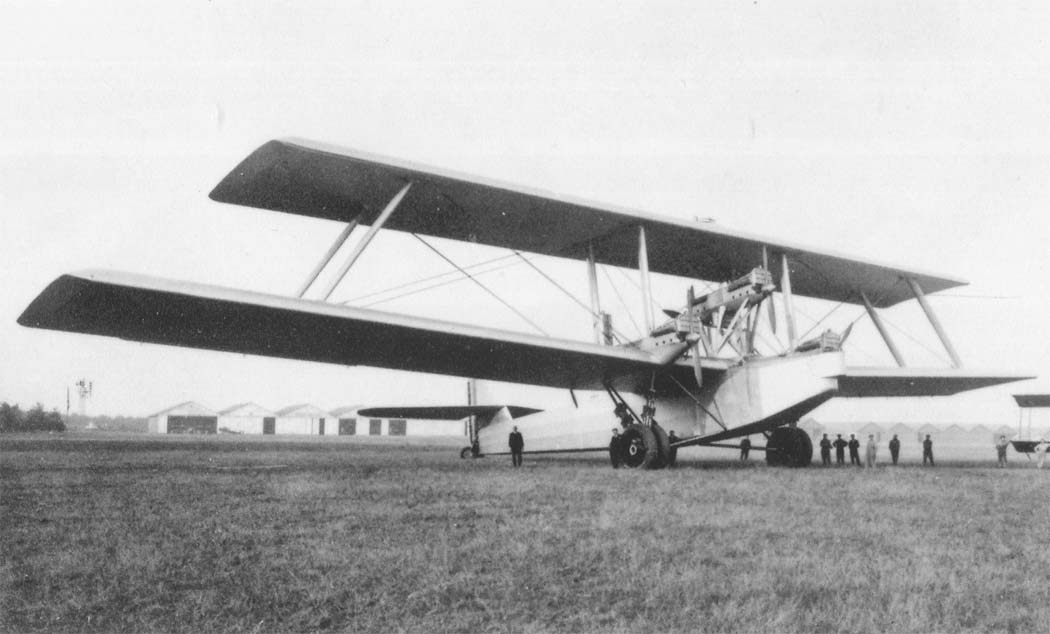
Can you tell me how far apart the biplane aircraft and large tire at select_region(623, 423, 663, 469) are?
0.03 metres

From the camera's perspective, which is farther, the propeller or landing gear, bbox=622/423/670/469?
landing gear, bbox=622/423/670/469

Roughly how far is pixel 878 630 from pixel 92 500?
7.38 metres

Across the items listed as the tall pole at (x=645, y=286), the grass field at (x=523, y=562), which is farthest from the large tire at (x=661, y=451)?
the grass field at (x=523, y=562)

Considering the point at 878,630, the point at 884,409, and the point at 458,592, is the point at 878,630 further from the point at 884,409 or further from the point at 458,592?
the point at 884,409

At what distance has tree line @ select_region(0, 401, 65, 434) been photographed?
58.9m

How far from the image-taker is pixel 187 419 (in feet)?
243

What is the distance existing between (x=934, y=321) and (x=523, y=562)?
43.2 feet

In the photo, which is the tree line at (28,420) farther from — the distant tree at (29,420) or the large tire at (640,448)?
the large tire at (640,448)

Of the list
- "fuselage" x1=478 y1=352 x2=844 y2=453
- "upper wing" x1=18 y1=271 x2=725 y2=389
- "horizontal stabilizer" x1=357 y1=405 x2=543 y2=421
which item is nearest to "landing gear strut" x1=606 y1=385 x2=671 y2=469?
"upper wing" x1=18 y1=271 x2=725 y2=389

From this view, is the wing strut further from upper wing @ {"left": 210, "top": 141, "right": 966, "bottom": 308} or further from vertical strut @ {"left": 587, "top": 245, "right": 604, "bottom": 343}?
vertical strut @ {"left": 587, "top": 245, "right": 604, "bottom": 343}

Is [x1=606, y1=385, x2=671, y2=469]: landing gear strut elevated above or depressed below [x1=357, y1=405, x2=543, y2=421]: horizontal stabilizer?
below

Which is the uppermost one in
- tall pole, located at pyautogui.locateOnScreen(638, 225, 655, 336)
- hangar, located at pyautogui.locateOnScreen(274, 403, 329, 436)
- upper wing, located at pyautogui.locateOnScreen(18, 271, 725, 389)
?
tall pole, located at pyautogui.locateOnScreen(638, 225, 655, 336)

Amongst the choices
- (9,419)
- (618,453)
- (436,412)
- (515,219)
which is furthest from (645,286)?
(9,419)

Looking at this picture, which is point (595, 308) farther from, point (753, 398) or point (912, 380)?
point (912, 380)
